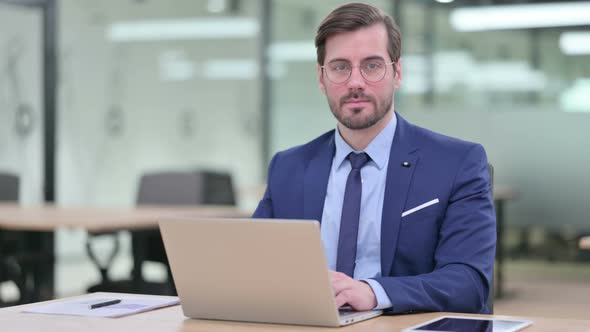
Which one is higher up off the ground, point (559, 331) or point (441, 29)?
point (441, 29)

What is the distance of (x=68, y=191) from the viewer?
24.5 ft

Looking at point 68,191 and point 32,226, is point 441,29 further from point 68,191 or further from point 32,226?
point 32,226

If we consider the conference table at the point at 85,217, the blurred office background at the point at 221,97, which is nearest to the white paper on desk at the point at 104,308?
the conference table at the point at 85,217

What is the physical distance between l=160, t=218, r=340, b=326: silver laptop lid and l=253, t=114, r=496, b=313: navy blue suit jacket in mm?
300

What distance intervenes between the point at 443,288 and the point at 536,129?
5607 millimetres

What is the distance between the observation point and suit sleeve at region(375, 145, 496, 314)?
1.97m

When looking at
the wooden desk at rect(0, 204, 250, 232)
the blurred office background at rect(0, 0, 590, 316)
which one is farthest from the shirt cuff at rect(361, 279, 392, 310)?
the blurred office background at rect(0, 0, 590, 316)

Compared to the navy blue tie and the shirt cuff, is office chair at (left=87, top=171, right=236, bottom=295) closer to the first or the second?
the navy blue tie

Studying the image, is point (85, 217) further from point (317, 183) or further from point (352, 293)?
point (352, 293)

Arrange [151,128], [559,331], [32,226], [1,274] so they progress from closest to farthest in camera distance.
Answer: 1. [559,331]
2. [32,226]
3. [1,274]
4. [151,128]

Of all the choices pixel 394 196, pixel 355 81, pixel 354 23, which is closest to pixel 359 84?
pixel 355 81

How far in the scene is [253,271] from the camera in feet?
5.81

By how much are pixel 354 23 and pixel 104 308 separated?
834mm

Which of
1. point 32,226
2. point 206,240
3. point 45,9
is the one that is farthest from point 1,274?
point 206,240
